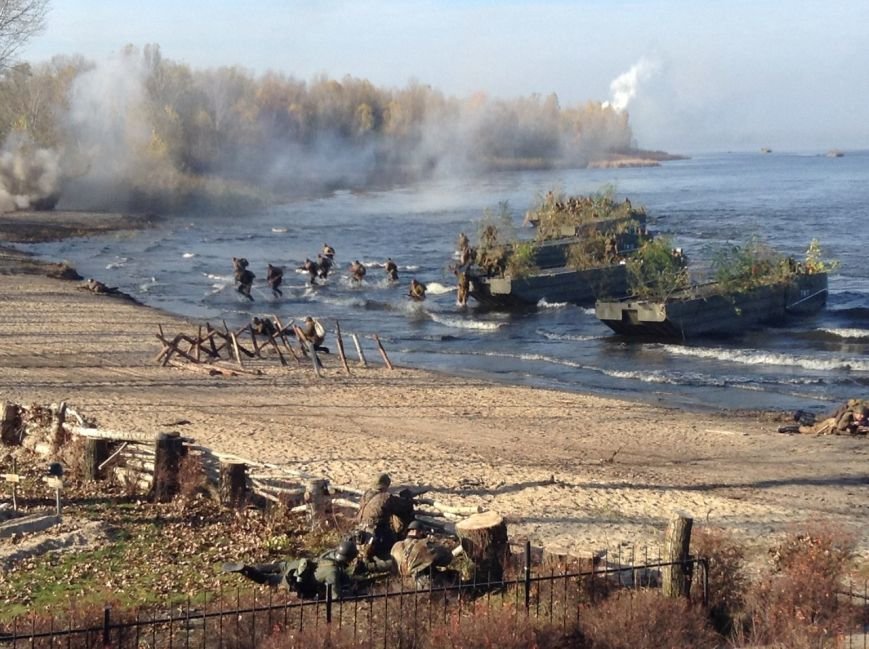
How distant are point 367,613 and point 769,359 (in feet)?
73.8

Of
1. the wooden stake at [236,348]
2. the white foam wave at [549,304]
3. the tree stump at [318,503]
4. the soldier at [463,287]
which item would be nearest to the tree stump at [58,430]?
the tree stump at [318,503]

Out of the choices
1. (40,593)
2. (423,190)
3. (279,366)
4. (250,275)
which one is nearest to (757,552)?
(40,593)

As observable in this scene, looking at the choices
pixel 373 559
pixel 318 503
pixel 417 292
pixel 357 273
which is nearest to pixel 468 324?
pixel 417 292

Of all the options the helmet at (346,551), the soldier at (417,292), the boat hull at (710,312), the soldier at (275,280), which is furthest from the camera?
the soldier at (275,280)

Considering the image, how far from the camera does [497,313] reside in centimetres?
4066

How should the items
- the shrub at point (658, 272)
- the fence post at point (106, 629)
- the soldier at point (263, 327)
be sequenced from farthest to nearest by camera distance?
the shrub at point (658, 272) < the soldier at point (263, 327) < the fence post at point (106, 629)

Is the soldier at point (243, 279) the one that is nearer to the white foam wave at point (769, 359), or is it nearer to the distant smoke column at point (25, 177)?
the white foam wave at point (769, 359)

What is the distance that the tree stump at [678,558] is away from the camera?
33.0ft

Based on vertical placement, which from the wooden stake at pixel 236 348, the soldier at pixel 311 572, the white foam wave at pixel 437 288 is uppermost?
the soldier at pixel 311 572

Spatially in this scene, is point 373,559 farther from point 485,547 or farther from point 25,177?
point 25,177

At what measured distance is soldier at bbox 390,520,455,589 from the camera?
36.1ft

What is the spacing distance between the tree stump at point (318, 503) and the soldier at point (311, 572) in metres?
1.34

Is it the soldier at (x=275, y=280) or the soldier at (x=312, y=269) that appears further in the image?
the soldier at (x=312, y=269)

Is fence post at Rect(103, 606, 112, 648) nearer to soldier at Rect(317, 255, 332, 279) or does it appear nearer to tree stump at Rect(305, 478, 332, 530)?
tree stump at Rect(305, 478, 332, 530)
